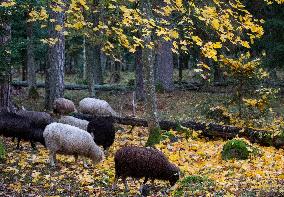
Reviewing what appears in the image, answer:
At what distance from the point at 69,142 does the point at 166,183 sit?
3024 mm

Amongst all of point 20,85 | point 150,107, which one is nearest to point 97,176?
point 150,107

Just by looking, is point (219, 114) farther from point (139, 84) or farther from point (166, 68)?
point (166, 68)

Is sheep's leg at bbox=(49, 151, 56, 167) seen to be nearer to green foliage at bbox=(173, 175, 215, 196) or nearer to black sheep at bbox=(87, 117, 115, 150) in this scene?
black sheep at bbox=(87, 117, 115, 150)

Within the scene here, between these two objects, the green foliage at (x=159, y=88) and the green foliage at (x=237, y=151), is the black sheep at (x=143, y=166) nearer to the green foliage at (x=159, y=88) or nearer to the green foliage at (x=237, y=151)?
the green foliage at (x=237, y=151)

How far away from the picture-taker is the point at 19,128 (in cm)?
1330

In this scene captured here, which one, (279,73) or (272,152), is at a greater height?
(279,73)

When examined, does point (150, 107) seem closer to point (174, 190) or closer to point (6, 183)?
point (174, 190)

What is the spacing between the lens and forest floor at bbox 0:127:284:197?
9297 millimetres

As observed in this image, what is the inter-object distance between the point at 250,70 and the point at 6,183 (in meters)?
11.1

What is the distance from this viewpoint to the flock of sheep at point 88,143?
9.70 meters

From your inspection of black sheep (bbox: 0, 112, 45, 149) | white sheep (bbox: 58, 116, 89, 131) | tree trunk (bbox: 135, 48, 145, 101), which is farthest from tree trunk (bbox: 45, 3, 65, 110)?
tree trunk (bbox: 135, 48, 145, 101)

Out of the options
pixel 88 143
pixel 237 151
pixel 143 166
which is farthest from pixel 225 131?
pixel 143 166

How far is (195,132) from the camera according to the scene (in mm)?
Result: 16469

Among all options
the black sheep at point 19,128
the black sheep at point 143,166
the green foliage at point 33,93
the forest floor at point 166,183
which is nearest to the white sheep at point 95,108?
the forest floor at point 166,183
